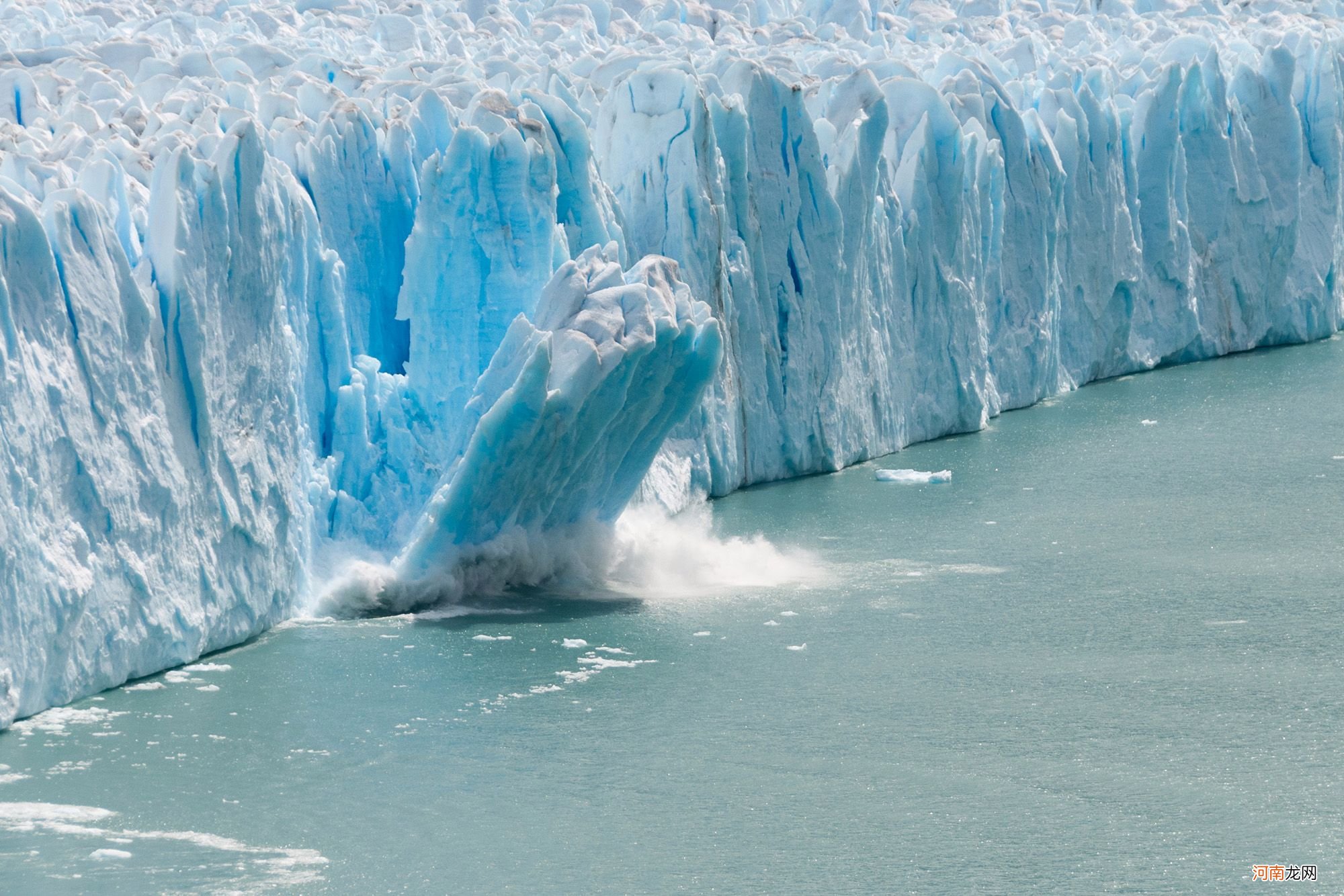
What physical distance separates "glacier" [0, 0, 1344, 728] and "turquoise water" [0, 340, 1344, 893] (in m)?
0.57

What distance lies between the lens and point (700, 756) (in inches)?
284

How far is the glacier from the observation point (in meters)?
7.68

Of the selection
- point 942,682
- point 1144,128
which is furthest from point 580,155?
point 1144,128

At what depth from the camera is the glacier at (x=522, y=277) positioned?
7.68 metres

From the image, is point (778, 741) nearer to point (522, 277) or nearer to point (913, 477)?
point (522, 277)

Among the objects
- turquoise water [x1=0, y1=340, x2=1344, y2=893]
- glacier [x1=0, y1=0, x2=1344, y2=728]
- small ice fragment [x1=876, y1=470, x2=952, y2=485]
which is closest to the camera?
turquoise water [x1=0, y1=340, x2=1344, y2=893]


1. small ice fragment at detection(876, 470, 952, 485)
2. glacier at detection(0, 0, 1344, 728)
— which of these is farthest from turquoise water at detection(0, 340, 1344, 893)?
small ice fragment at detection(876, 470, 952, 485)

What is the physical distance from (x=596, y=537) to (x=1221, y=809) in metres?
4.11

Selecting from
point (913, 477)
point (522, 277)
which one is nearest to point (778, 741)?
point (522, 277)

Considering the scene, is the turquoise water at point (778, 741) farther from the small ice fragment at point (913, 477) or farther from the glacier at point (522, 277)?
the small ice fragment at point (913, 477)

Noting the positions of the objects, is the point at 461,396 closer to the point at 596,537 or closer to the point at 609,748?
the point at 596,537

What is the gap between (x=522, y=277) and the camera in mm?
10188

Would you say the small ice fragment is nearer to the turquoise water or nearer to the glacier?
the glacier

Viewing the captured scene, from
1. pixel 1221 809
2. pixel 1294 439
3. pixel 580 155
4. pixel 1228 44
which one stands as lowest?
pixel 1221 809
